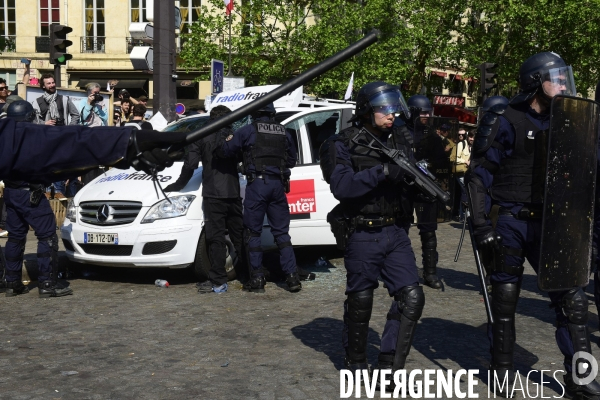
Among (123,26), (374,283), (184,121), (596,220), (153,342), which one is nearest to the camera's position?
(374,283)

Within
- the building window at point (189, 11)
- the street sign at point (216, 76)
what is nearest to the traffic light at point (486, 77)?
the street sign at point (216, 76)

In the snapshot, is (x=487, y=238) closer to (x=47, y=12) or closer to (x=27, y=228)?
(x=27, y=228)

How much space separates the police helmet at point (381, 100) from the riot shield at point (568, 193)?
0.95 metres

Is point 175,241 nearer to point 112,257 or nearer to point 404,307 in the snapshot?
point 112,257

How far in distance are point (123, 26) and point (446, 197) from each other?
35340mm

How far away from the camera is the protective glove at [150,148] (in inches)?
126

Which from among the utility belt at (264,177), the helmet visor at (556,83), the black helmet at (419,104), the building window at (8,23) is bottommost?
the utility belt at (264,177)

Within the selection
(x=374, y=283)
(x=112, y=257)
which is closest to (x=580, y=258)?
(x=374, y=283)

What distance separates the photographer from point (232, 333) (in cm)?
664

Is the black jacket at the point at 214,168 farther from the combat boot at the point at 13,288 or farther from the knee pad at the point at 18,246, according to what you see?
the combat boot at the point at 13,288

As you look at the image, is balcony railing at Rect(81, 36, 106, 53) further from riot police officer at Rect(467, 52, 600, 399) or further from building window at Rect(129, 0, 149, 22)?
riot police officer at Rect(467, 52, 600, 399)

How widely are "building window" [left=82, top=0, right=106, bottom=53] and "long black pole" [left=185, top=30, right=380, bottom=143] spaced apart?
122 feet

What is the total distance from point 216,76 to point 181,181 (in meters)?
7.04

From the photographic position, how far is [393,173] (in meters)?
5.04
